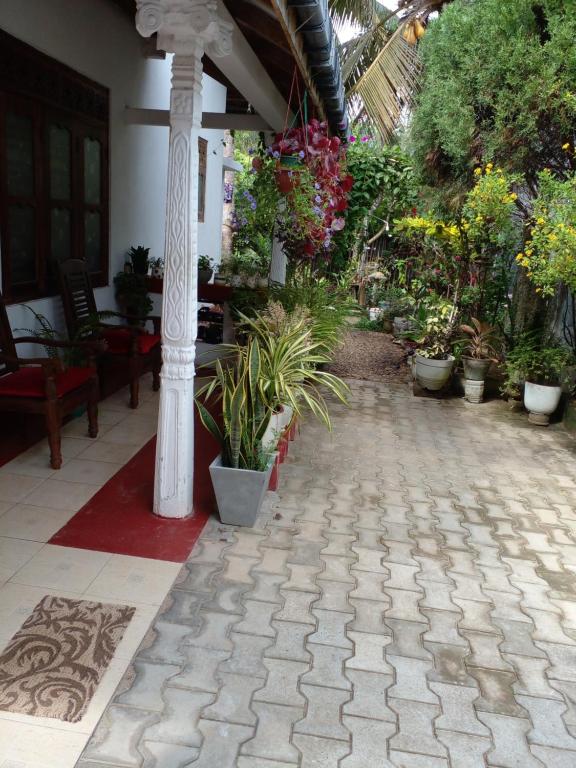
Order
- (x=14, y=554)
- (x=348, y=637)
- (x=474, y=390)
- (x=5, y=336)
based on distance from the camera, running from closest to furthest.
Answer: (x=348, y=637) → (x=14, y=554) → (x=5, y=336) → (x=474, y=390)

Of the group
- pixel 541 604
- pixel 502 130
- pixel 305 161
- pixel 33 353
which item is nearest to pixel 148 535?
pixel 541 604

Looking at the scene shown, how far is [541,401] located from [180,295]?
427 centimetres

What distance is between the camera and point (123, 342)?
18.4 feet

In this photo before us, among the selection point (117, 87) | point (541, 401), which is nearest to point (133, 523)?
point (541, 401)

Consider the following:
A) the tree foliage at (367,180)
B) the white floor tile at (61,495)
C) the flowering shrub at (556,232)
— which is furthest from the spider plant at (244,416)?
the tree foliage at (367,180)

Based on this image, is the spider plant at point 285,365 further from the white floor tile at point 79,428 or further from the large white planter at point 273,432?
the white floor tile at point 79,428

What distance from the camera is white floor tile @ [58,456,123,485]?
399 cm

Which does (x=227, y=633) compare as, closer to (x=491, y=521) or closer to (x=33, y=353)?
(x=491, y=521)

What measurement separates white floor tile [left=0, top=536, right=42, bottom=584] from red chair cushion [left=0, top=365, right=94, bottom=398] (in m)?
1.11

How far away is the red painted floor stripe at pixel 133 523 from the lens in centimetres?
Result: 321

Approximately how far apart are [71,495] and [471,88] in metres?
6.02

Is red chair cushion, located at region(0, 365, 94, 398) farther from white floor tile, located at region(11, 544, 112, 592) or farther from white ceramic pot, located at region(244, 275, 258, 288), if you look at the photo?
white ceramic pot, located at region(244, 275, 258, 288)

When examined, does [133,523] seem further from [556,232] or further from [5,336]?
[556,232]

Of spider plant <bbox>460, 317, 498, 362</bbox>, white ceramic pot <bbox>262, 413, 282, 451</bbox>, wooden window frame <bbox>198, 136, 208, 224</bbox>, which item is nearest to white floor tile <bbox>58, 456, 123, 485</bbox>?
white ceramic pot <bbox>262, 413, 282, 451</bbox>
